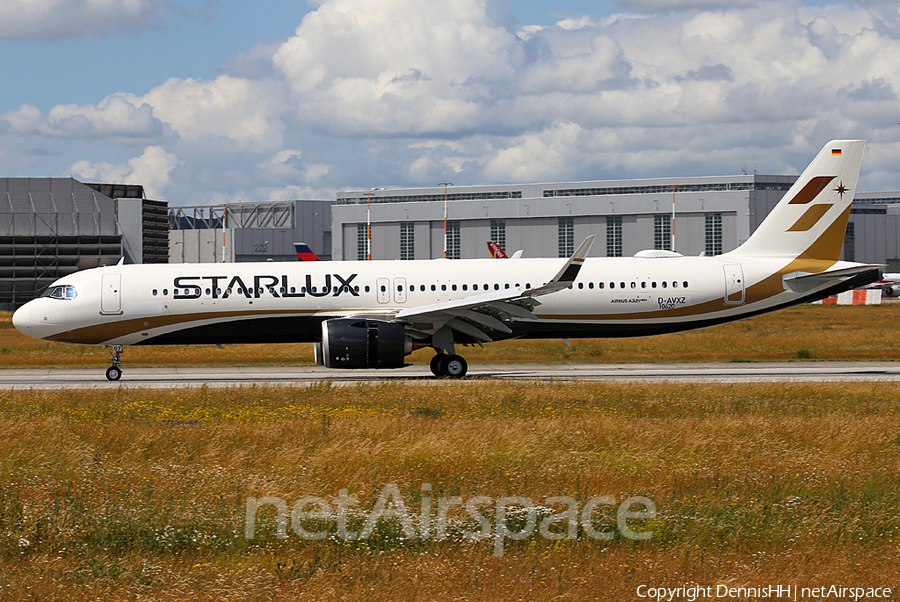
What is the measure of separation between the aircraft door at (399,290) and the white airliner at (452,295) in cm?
3

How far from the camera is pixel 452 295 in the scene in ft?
87.9

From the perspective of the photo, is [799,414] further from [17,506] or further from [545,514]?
[17,506]

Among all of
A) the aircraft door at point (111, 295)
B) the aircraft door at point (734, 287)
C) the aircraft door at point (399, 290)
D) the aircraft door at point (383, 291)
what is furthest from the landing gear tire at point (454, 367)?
the aircraft door at point (111, 295)

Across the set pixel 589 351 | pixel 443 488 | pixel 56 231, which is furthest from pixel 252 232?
pixel 443 488

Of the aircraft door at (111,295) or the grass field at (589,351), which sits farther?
the grass field at (589,351)

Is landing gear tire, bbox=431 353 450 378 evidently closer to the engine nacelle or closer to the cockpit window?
the engine nacelle

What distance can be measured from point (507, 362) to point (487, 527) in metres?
24.4

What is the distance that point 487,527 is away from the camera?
29.2ft

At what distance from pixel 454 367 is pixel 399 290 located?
9.37 feet

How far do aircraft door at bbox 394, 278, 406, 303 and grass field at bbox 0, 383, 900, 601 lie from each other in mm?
8545

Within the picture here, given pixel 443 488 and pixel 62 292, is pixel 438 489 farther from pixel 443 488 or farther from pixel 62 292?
pixel 62 292

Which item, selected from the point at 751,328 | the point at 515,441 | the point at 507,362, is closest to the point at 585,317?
the point at 507,362

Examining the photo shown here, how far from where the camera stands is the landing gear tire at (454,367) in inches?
1035

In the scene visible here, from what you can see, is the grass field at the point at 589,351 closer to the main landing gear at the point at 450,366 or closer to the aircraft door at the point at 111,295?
the main landing gear at the point at 450,366
